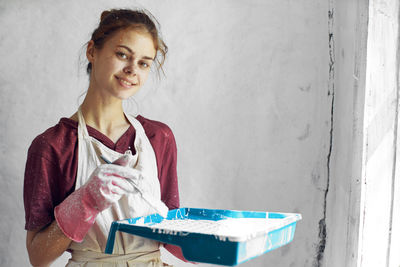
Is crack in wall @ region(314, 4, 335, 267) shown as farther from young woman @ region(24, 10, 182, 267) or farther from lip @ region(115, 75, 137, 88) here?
lip @ region(115, 75, 137, 88)

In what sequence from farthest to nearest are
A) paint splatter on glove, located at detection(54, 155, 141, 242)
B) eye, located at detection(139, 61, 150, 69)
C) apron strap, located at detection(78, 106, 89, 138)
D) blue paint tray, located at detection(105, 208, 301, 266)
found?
eye, located at detection(139, 61, 150, 69) → apron strap, located at detection(78, 106, 89, 138) → paint splatter on glove, located at detection(54, 155, 141, 242) → blue paint tray, located at detection(105, 208, 301, 266)

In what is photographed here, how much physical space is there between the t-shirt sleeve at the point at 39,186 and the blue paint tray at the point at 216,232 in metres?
0.23

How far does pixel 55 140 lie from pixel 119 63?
28cm

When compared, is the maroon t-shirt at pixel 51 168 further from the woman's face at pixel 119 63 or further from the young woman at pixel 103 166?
the woman's face at pixel 119 63

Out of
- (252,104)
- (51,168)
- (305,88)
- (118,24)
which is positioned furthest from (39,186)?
(305,88)

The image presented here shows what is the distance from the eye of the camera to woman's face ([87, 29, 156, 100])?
139 cm

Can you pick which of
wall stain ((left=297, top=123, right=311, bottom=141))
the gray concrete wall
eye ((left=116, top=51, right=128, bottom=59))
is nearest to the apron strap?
eye ((left=116, top=51, right=128, bottom=59))

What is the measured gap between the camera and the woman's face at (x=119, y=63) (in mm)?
1392

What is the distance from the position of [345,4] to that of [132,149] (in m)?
0.89

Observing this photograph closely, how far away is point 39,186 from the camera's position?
1.24 m

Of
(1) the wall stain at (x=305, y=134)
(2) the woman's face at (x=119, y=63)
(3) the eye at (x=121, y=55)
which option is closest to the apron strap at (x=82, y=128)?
(2) the woman's face at (x=119, y=63)

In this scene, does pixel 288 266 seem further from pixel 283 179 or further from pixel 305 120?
pixel 305 120

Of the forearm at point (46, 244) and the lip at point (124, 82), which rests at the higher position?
the lip at point (124, 82)

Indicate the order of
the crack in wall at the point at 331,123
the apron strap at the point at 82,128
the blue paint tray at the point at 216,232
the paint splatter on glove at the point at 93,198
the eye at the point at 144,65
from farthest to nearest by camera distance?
1. the crack in wall at the point at 331,123
2. the eye at the point at 144,65
3. the apron strap at the point at 82,128
4. the paint splatter on glove at the point at 93,198
5. the blue paint tray at the point at 216,232
